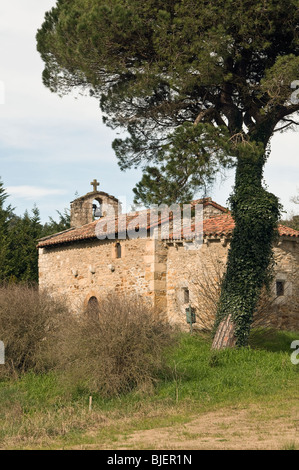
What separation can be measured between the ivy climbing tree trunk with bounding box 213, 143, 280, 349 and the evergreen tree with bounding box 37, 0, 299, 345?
1.0 inches

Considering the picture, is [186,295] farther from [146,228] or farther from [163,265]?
[146,228]

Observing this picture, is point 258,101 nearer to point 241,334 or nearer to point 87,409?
point 241,334

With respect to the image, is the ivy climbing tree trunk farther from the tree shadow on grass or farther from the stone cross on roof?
the stone cross on roof

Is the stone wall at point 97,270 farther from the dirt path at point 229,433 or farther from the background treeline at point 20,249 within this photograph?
the dirt path at point 229,433

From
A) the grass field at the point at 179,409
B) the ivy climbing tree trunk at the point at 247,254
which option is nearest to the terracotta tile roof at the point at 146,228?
the ivy climbing tree trunk at the point at 247,254

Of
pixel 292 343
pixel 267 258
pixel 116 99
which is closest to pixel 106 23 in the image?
pixel 116 99

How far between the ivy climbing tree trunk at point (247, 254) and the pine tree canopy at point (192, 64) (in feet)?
3.12

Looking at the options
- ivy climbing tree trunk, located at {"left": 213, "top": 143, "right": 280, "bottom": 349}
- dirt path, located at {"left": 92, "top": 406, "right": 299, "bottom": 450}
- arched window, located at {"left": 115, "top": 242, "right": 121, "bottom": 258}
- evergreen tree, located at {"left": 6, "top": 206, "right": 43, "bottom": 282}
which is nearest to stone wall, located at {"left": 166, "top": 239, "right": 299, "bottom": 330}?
ivy climbing tree trunk, located at {"left": 213, "top": 143, "right": 280, "bottom": 349}

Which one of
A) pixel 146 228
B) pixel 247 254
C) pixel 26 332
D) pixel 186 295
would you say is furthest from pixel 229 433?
pixel 146 228

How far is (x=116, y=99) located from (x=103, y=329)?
262 inches

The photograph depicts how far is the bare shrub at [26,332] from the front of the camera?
14.8 meters

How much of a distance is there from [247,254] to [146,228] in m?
4.84

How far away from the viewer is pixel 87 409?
1112 centimetres

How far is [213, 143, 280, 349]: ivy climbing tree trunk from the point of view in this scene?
1459 cm
